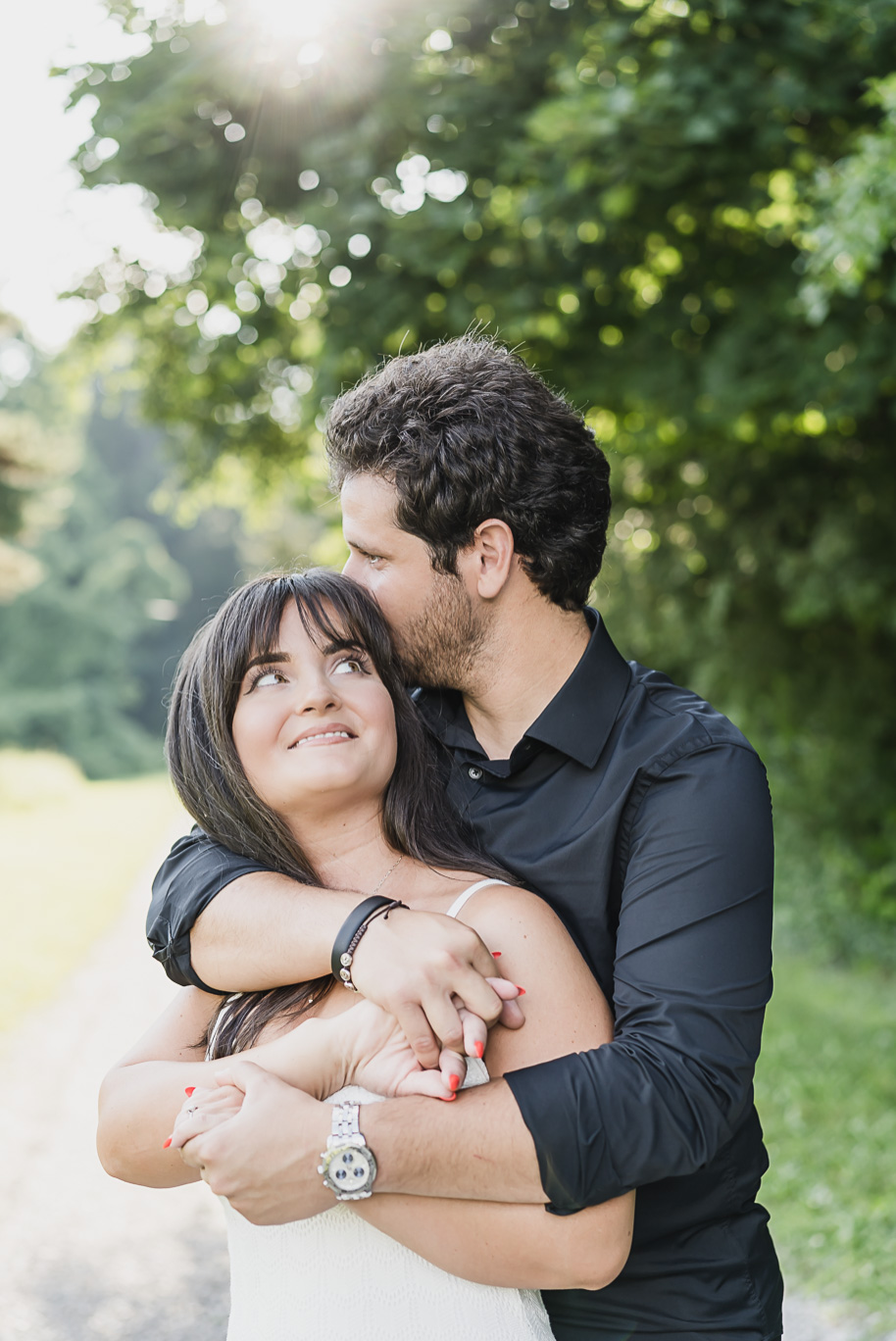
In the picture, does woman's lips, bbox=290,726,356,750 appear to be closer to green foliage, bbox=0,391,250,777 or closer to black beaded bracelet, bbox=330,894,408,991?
black beaded bracelet, bbox=330,894,408,991

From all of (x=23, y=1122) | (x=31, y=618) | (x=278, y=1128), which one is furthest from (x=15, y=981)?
→ (x=31, y=618)

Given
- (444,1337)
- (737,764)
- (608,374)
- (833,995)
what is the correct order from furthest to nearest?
1. (833,995)
2. (608,374)
3. (737,764)
4. (444,1337)

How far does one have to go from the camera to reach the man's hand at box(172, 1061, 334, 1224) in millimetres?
1617

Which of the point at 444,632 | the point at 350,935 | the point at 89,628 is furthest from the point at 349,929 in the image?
the point at 89,628

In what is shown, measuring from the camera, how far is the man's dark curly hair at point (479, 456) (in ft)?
7.23

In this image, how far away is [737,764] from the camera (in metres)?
1.89

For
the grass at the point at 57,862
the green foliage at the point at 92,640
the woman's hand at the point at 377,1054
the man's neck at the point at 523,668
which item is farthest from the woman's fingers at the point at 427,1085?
the green foliage at the point at 92,640

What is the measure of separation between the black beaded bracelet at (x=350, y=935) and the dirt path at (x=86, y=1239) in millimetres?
3470

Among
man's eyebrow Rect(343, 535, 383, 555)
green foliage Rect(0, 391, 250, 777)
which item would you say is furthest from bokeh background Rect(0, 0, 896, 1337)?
green foliage Rect(0, 391, 250, 777)

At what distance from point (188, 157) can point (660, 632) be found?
4.32 metres

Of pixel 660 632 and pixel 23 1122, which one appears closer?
pixel 23 1122

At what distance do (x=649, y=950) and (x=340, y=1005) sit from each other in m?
0.48

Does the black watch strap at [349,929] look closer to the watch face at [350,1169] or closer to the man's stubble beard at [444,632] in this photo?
the watch face at [350,1169]

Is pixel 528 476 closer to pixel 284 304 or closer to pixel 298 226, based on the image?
pixel 298 226
